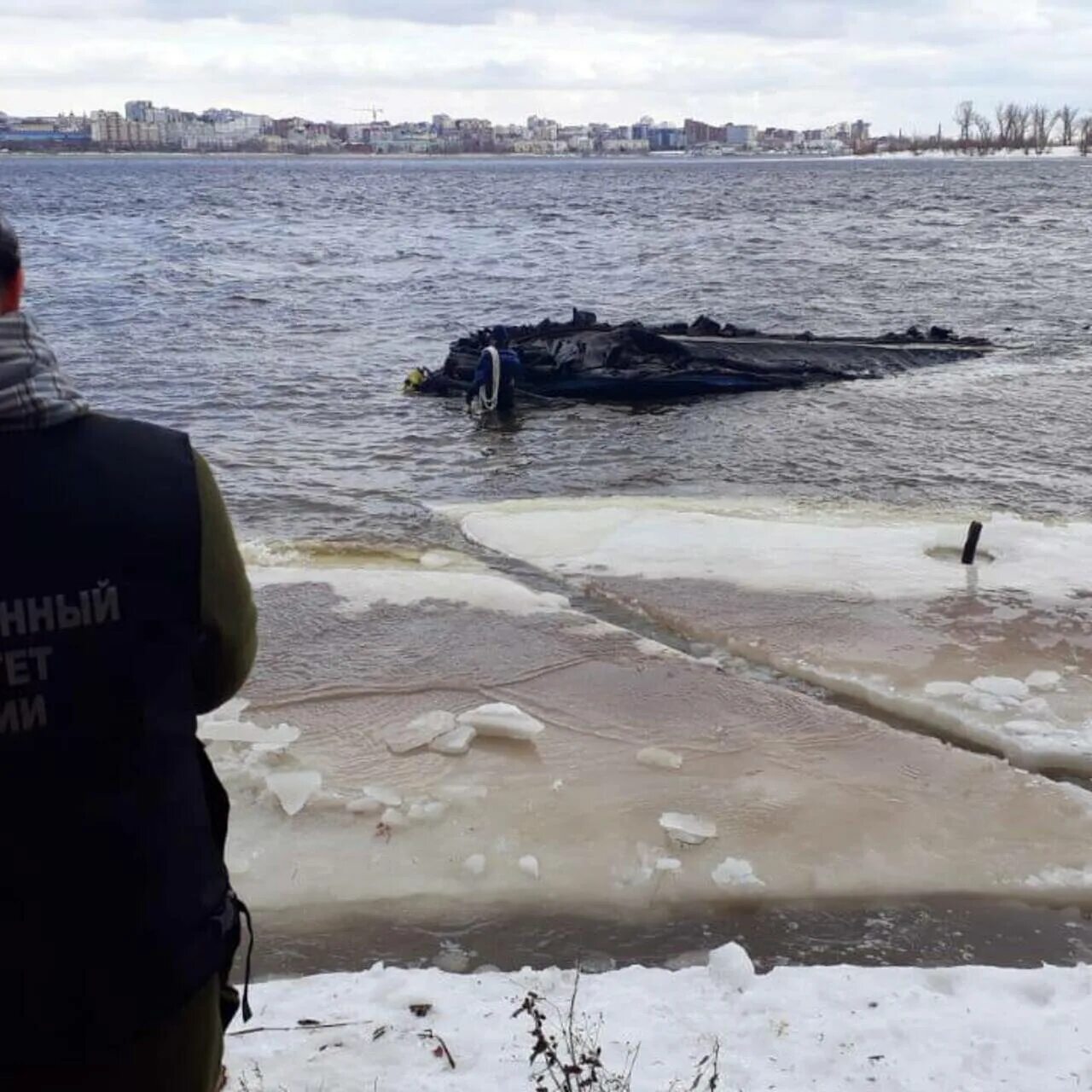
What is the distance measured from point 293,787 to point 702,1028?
2.54m

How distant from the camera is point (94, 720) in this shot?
74.0 inches

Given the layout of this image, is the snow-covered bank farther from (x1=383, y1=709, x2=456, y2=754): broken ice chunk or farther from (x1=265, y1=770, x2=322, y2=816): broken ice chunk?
Answer: (x1=383, y1=709, x2=456, y2=754): broken ice chunk

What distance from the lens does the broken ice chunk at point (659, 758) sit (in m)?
5.87

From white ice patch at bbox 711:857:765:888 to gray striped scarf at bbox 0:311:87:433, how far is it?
3.62 m

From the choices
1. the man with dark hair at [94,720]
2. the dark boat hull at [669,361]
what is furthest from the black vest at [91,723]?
the dark boat hull at [669,361]

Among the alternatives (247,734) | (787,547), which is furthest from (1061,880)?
(787,547)

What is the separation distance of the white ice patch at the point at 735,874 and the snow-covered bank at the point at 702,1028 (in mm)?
741

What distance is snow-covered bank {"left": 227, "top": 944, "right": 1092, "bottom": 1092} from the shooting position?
3.34m

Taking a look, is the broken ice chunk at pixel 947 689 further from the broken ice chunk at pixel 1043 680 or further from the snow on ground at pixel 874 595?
the broken ice chunk at pixel 1043 680

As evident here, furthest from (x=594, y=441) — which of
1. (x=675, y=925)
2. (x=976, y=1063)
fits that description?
(x=976, y=1063)

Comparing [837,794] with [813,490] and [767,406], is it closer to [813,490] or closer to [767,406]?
[813,490]

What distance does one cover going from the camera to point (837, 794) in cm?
559

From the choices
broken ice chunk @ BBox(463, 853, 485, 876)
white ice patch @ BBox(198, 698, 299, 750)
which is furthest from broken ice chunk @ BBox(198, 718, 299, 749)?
broken ice chunk @ BBox(463, 853, 485, 876)

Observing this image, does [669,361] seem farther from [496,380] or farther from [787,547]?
[787,547]
